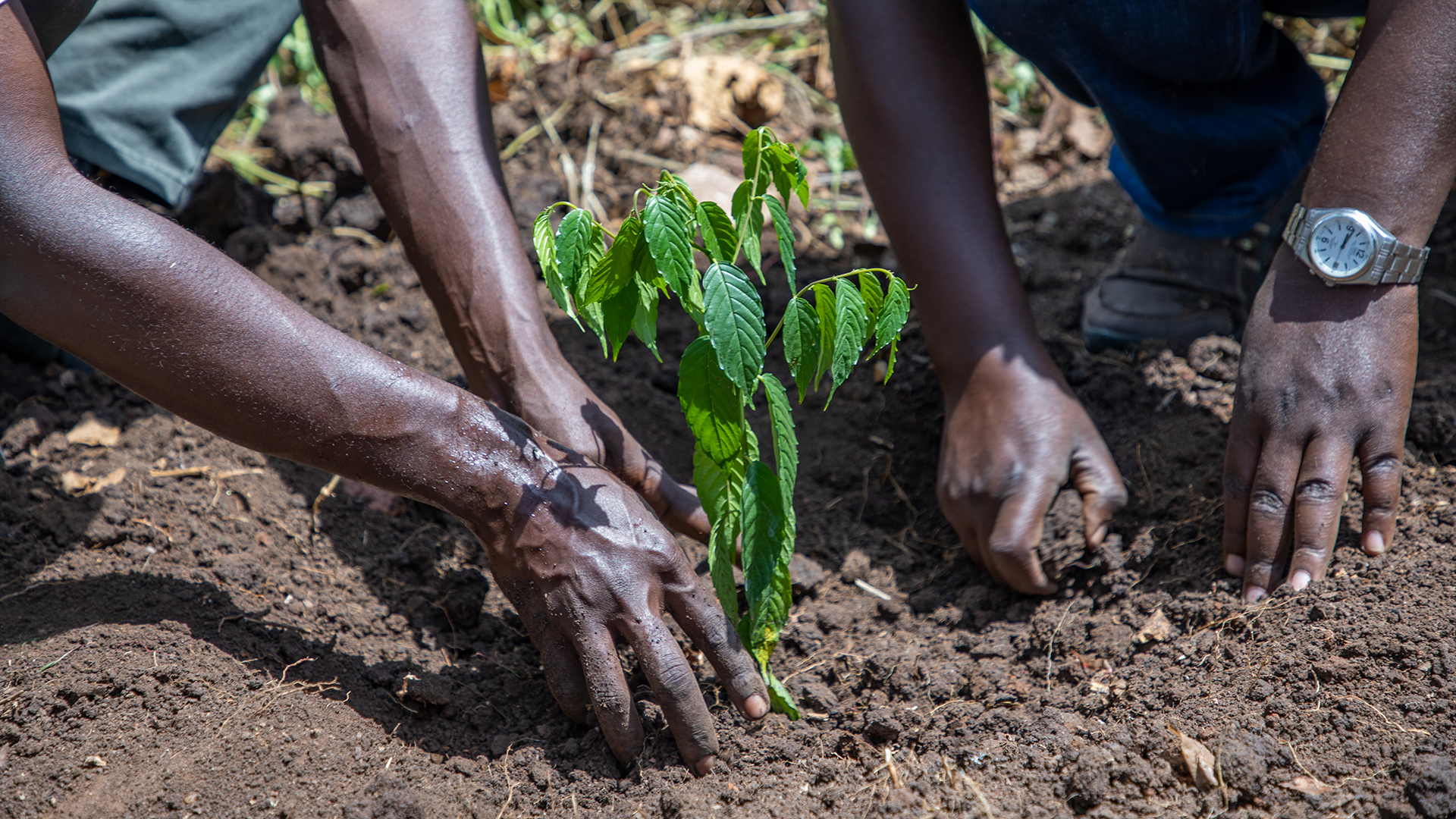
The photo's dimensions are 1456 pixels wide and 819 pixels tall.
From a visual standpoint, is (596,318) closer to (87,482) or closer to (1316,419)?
(1316,419)

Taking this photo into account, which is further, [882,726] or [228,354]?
[882,726]

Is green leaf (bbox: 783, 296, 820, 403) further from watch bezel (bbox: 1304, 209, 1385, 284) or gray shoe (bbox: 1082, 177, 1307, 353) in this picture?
gray shoe (bbox: 1082, 177, 1307, 353)

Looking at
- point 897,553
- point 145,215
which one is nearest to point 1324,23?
point 897,553

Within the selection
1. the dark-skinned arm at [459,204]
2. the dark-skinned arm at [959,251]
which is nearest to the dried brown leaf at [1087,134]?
the dark-skinned arm at [959,251]

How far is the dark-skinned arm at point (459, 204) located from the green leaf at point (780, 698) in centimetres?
28

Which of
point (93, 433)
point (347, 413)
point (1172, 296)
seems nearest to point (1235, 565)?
point (1172, 296)

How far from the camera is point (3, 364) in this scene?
93.0 inches

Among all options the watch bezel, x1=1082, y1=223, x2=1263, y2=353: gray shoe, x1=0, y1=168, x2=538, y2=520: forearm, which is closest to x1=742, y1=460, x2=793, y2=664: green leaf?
x1=0, y1=168, x2=538, y2=520: forearm

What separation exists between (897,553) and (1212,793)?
0.84 m

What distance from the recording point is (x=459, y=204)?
5.83 ft

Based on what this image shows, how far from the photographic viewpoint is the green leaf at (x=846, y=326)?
1.25 metres

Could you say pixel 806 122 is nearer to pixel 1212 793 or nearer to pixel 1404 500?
pixel 1404 500

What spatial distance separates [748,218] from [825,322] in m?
0.19

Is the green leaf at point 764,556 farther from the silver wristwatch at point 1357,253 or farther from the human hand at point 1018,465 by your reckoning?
the silver wristwatch at point 1357,253
